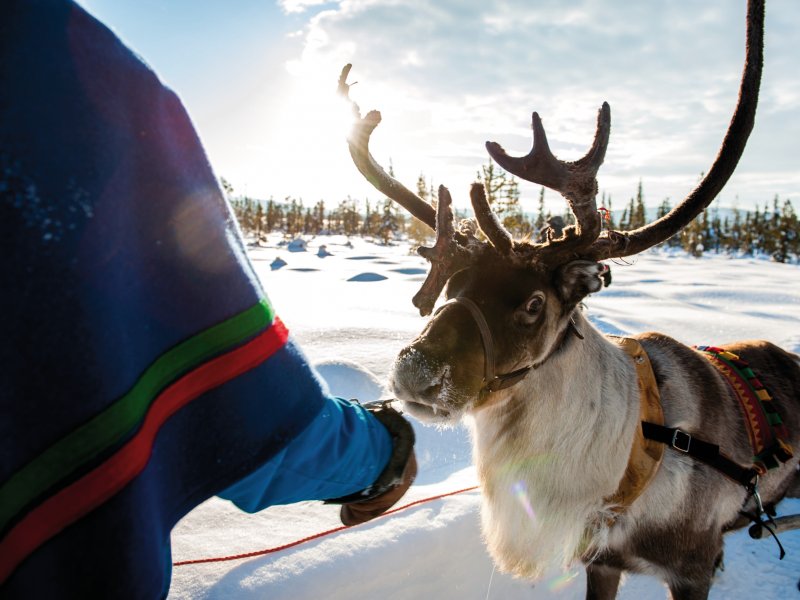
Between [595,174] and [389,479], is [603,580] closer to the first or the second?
[389,479]

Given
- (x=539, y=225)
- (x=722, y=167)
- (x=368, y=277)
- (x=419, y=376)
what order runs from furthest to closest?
(x=539, y=225)
(x=368, y=277)
(x=722, y=167)
(x=419, y=376)

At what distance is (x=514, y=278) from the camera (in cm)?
181

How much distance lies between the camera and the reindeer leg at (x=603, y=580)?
87.9 inches

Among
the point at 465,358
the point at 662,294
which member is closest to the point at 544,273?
the point at 465,358

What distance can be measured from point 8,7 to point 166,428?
2.13 ft

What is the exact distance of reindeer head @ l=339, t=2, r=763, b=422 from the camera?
1581 millimetres

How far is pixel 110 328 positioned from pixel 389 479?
0.78m

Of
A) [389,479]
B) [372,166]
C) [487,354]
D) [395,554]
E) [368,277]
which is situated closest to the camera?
[389,479]

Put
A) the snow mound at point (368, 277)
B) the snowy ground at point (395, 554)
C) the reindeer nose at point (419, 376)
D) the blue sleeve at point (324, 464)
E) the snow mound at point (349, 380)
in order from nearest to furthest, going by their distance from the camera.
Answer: the blue sleeve at point (324, 464) < the reindeer nose at point (419, 376) < the snowy ground at point (395, 554) < the snow mound at point (349, 380) < the snow mound at point (368, 277)

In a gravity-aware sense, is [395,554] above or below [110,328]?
below

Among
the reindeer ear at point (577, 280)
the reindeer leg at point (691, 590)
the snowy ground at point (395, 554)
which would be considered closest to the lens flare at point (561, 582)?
the snowy ground at point (395, 554)

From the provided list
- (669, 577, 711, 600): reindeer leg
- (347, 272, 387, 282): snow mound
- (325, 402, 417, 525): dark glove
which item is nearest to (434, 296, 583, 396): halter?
(325, 402, 417, 525): dark glove

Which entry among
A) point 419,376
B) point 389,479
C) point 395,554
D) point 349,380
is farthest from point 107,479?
point 349,380

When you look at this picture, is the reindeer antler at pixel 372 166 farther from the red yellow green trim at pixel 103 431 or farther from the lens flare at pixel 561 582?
the lens flare at pixel 561 582
